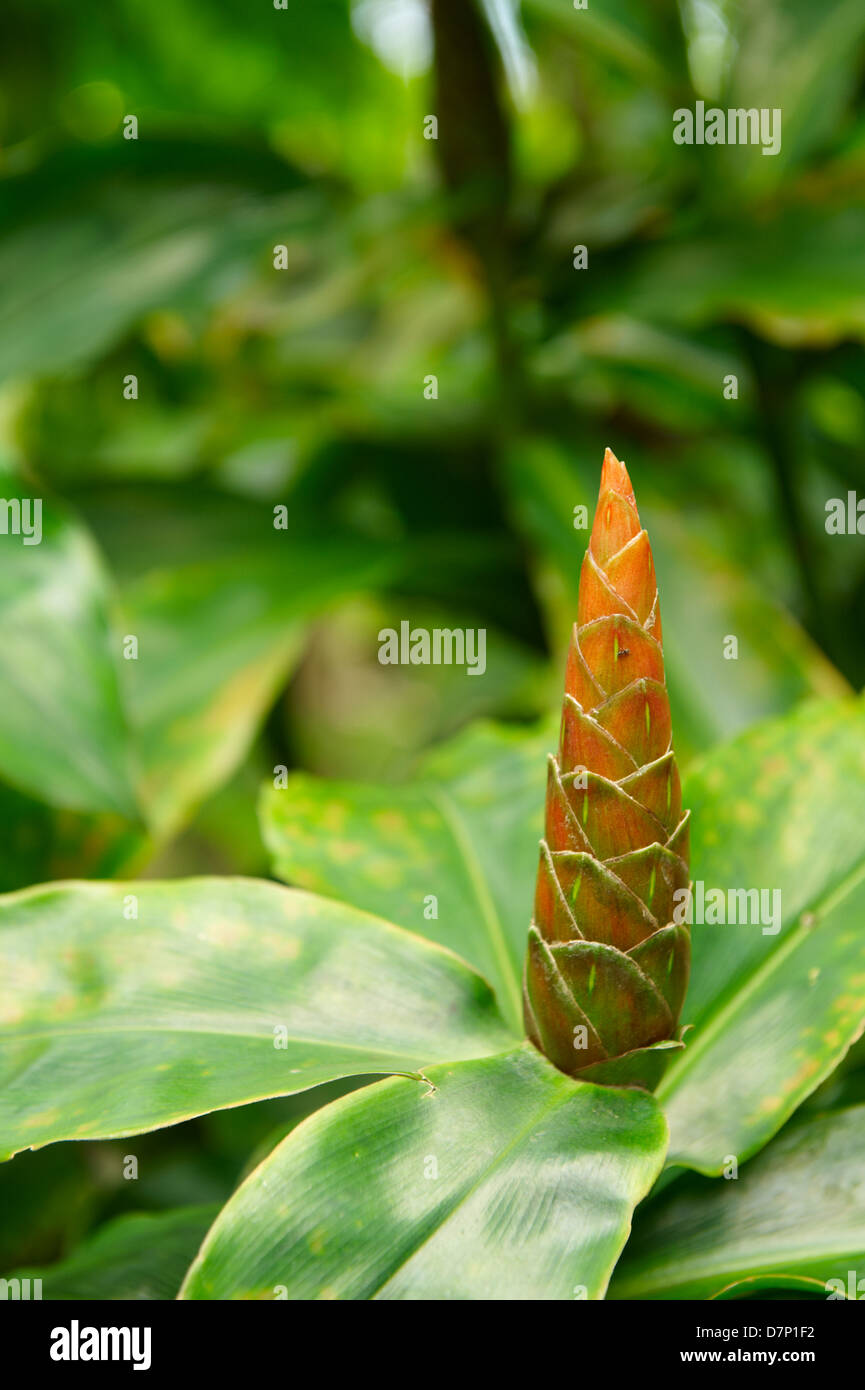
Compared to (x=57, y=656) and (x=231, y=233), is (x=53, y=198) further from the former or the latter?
(x=57, y=656)

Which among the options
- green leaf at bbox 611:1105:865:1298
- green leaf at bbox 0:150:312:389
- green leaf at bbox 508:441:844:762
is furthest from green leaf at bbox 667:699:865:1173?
green leaf at bbox 0:150:312:389

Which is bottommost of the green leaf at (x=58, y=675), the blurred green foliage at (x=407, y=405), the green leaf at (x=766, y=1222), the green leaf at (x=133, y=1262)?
the green leaf at (x=133, y=1262)

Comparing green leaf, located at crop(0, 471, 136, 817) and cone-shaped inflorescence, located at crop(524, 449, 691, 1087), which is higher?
green leaf, located at crop(0, 471, 136, 817)

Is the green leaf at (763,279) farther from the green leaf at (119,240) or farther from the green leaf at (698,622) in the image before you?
the green leaf at (119,240)

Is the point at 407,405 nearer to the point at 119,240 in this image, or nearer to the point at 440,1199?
the point at 119,240

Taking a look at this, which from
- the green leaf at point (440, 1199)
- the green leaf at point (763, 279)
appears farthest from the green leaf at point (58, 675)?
the green leaf at point (763, 279)

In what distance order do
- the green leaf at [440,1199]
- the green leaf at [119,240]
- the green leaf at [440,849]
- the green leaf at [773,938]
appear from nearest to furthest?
the green leaf at [440,1199] → the green leaf at [773,938] → the green leaf at [440,849] → the green leaf at [119,240]

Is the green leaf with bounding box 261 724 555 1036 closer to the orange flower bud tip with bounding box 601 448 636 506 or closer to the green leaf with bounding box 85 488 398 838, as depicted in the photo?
the green leaf with bounding box 85 488 398 838
